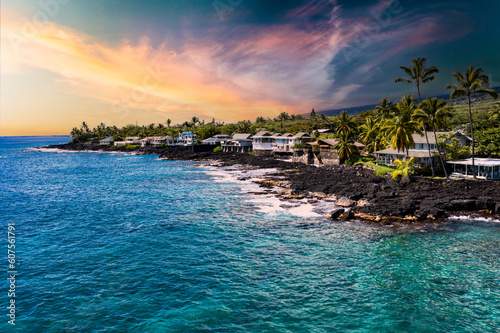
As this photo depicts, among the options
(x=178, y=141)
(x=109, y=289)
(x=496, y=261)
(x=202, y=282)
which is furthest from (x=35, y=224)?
(x=178, y=141)

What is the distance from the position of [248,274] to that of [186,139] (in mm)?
158328

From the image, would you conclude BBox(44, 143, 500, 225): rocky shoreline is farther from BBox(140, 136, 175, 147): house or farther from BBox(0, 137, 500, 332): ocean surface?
BBox(140, 136, 175, 147): house

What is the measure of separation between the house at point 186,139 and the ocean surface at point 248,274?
131 m

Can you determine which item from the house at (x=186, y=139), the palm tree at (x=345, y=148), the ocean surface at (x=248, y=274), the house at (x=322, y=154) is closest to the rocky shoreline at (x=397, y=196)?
the ocean surface at (x=248, y=274)

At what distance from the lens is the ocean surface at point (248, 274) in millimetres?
14477

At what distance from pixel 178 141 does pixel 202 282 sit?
16820cm

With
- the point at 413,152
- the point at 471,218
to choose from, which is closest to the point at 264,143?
the point at 413,152

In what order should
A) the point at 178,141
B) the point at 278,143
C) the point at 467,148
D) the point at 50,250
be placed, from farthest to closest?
the point at 178,141 → the point at 278,143 → the point at 467,148 → the point at 50,250

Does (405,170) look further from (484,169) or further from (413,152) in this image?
(413,152)

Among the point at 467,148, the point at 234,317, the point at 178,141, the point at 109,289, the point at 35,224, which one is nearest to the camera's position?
the point at 234,317

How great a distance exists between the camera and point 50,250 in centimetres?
2406

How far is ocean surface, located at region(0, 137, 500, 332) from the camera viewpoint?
1448 cm

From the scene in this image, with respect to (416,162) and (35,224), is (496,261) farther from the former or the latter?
(35,224)

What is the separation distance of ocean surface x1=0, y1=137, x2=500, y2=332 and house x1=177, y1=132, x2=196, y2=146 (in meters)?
131
